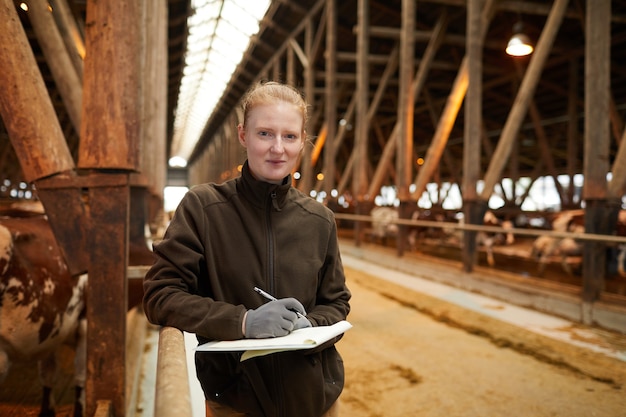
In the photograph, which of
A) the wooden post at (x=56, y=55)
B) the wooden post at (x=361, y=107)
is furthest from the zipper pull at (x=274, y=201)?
the wooden post at (x=361, y=107)

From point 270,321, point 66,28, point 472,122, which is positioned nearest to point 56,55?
point 66,28

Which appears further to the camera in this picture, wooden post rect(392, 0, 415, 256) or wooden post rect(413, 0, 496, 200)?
wooden post rect(392, 0, 415, 256)

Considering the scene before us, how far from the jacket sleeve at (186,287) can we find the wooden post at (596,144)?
4.84m

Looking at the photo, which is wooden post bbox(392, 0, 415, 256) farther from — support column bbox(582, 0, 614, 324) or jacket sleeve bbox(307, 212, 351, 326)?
jacket sleeve bbox(307, 212, 351, 326)

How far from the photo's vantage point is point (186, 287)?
1.29 metres

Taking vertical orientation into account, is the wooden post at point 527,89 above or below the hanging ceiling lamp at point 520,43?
below

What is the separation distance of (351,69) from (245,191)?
1652cm

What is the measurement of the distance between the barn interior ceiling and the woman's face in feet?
13.0

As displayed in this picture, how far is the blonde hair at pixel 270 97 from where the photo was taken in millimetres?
1428

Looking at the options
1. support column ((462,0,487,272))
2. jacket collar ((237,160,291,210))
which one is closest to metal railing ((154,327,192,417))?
jacket collar ((237,160,291,210))

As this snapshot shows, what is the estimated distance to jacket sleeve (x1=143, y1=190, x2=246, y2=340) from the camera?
118 centimetres

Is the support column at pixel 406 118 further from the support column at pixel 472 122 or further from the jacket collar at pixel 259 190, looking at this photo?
the jacket collar at pixel 259 190

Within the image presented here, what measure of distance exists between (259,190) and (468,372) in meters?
2.92

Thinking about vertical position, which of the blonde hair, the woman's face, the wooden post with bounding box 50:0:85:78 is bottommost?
the woman's face
